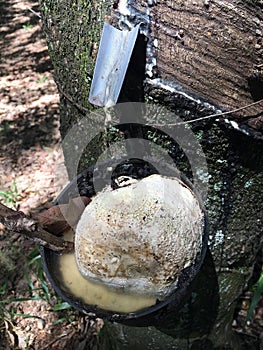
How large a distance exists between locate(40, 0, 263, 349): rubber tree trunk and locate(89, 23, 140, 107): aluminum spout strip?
30mm

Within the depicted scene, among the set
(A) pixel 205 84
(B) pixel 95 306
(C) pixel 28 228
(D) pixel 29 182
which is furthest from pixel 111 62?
(D) pixel 29 182

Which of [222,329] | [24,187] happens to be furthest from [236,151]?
[24,187]

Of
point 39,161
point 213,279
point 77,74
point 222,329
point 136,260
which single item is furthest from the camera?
point 39,161

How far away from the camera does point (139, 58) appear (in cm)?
82

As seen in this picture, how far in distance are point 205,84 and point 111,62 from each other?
0.19 metres

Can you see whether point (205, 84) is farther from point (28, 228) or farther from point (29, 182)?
point (29, 182)

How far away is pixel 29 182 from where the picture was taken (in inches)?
88.7

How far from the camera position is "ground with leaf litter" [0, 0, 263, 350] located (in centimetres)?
163

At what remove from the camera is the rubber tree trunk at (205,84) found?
75cm

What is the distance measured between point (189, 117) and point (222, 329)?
0.83m

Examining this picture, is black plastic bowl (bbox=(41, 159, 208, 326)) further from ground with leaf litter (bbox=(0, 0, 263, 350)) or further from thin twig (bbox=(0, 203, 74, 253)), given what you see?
ground with leaf litter (bbox=(0, 0, 263, 350))

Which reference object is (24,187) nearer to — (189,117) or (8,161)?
(8,161)

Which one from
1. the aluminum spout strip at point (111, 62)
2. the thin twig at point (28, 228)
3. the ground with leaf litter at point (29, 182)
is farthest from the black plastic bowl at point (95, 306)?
the ground with leaf litter at point (29, 182)

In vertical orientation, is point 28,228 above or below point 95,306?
above
